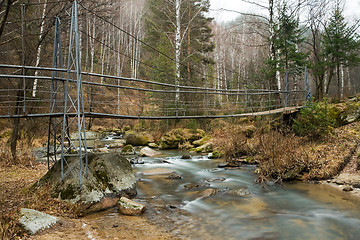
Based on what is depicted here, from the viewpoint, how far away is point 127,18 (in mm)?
Result: 32875

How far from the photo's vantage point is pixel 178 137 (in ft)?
44.7

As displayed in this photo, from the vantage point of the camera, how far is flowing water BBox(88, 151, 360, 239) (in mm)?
4332

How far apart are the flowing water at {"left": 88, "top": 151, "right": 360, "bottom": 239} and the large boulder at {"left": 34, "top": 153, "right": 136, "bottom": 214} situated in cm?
68

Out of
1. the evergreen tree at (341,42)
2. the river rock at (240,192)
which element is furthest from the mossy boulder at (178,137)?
the evergreen tree at (341,42)

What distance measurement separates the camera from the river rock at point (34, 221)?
3479 millimetres

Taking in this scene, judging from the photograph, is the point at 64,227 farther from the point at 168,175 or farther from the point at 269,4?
the point at 269,4

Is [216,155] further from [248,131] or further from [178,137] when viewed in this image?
[178,137]

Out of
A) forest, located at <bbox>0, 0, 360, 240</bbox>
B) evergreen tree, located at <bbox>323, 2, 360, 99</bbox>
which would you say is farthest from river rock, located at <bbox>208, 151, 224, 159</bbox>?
evergreen tree, located at <bbox>323, 2, 360, 99</bbox>

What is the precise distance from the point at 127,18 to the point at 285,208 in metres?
Answer: 32.6

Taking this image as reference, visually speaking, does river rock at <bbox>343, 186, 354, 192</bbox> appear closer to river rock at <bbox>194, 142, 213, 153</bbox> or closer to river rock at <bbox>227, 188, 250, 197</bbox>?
river rock at <bbox>227, 188, 250, 197</bbox>

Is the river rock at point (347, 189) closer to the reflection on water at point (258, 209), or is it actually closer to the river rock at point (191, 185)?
the reflection on water at point (258, 209)

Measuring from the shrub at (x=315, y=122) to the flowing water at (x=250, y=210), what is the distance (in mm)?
2899

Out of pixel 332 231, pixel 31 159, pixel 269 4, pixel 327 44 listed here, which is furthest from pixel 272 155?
pixel 327 44

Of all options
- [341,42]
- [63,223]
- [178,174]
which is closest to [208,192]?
[178,174]
